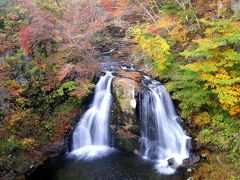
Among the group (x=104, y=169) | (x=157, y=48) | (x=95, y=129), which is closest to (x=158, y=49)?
(x=157, y=48)

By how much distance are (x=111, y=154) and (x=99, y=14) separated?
1015 centimetres

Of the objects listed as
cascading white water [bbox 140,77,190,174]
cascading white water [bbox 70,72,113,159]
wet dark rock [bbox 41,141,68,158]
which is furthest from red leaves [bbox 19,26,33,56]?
cascading white water [bbox 140,77,190,174]

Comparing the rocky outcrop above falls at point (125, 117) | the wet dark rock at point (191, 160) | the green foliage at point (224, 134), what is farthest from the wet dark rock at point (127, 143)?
the green foliage at point (224, 134)

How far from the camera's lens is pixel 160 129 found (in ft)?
49.6

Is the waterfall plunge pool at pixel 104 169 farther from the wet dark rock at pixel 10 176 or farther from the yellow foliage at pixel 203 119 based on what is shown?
the yellow foliage at pixel 203 119

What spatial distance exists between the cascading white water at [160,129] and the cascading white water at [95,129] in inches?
80.4

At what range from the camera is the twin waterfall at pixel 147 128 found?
14.4 m

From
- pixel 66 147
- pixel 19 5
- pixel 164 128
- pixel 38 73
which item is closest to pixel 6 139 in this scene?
pixel 66 147

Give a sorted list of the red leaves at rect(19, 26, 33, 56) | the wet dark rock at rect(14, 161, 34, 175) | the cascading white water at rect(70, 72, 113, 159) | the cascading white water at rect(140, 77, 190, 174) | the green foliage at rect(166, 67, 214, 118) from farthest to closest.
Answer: the red leaves at rect(19, 26, 33, 56) < the cascading white water at rect(70, 72, 113, 159) < the cascading white water at rect(140, 77, 190, 174) < the green foliage at rect(166, 67, 214, 118) < the wet dark rock at rect(14, 161, 34, 175)

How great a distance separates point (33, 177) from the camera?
13.1m

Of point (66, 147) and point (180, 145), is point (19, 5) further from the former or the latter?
point (180, 145)

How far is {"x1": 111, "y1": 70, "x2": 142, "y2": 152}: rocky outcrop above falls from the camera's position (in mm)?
14812

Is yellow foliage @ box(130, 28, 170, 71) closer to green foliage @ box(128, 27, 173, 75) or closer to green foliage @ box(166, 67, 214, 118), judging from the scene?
green foliage @ box(128, 27, 173, 75)

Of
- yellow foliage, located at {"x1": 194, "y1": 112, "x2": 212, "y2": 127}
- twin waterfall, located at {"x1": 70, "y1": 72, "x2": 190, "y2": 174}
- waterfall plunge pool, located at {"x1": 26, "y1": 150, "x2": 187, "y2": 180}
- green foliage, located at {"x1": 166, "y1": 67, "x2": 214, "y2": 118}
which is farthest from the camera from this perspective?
twin waterfall, located at {"x1": 70, "y1": 72, "x2": 190, "y2": 174}
